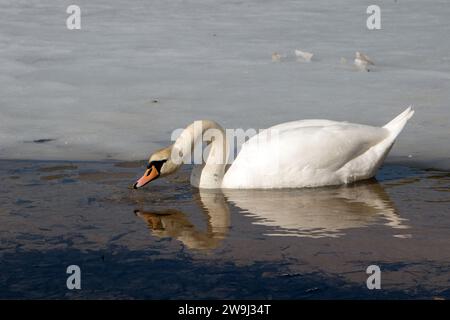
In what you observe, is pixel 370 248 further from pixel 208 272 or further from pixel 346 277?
pixel 208 272

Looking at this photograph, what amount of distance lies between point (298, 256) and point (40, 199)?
2.40 m

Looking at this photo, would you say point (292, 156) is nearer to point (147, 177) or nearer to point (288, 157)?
point (288, 157)

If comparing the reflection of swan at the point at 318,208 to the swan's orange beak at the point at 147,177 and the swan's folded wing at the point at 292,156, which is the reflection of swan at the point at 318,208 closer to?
the swan's folded wing at the point at 292,156

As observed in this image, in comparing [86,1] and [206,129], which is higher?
[86,1]

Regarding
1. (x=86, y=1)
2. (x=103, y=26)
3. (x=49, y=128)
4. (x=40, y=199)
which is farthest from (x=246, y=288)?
(x=86, y=1)

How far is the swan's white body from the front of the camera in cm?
817

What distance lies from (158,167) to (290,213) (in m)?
1.33

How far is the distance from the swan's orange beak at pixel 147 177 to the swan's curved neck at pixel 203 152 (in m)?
0.26

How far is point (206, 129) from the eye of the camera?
27.9 feet

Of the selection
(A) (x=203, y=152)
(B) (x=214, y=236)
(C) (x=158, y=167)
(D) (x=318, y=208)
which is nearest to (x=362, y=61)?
(A) (x=203, y=152)

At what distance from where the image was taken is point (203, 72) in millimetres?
12742

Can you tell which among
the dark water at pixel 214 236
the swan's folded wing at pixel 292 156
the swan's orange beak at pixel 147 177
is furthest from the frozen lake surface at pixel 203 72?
the swan's orange beak at pixel 147 177

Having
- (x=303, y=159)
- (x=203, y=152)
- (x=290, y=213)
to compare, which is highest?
(x=203, y=152)

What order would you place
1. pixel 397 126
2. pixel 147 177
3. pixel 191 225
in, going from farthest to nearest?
1. pixel 397 126
2. pixel 147 177
3. pixel 191 225
